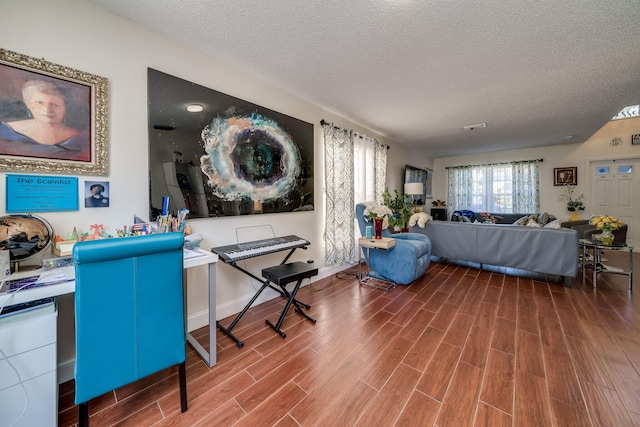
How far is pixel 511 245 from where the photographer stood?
3.41 meters

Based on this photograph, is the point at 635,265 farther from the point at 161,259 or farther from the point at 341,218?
the point at 161,259

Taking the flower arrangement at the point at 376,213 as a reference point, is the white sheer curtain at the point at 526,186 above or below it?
above

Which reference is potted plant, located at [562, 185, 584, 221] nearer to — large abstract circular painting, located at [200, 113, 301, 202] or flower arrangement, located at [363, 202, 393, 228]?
flower arrangement, located at [363, 202, 393, 228]

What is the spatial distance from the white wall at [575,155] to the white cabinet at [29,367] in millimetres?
8351

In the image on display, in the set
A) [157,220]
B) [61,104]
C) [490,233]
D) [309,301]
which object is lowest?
[309,301]

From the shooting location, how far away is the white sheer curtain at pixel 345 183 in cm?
352

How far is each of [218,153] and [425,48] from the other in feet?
6.82

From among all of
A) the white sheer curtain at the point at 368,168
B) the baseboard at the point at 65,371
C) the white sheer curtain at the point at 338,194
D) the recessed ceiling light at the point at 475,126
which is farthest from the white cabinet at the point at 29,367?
the recessed ceiling light at the point at 475,126

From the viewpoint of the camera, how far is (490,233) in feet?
11.6

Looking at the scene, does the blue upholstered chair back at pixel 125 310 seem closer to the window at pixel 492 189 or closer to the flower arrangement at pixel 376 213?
the flower arrangement at pixel 376 213

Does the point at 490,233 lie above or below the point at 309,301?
above

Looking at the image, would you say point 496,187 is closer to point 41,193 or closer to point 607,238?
point 607,238

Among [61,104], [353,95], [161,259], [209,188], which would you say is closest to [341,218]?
[353,95]

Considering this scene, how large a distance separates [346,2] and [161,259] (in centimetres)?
195
